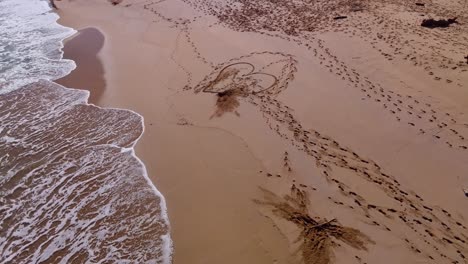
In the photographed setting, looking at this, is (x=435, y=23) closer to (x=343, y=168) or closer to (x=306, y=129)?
(x=306, y=129)

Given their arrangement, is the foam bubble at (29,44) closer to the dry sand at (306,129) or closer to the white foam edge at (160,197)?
the dry sand at (306,129)

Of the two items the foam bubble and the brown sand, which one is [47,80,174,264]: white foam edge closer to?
the brown sand

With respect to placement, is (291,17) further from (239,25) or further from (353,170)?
(353,170)

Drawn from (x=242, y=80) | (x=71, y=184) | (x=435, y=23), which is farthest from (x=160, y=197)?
(x=435, y=23)

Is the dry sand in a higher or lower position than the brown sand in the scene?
higher

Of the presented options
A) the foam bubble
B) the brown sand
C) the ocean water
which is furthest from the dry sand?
the foam bubble
